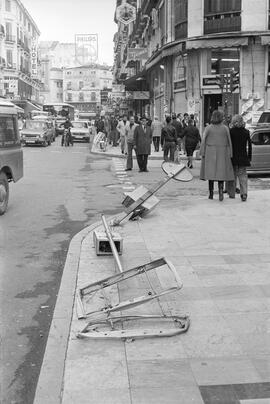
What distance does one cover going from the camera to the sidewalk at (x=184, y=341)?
12.0 ft

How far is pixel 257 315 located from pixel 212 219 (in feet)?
15.4

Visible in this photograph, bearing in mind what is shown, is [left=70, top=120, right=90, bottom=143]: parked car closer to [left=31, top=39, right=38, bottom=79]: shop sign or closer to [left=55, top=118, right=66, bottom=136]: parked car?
[left=55, top=118, right=66, bottom=136]: parked car

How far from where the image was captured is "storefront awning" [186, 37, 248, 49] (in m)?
27.4

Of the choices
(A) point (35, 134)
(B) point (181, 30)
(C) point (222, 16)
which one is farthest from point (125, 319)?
(A) point (35, 134)

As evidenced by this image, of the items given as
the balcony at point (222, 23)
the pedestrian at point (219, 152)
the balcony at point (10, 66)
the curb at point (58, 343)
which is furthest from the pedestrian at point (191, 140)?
the balcony at point (10, 66)

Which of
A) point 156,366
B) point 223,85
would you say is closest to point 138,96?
point 223,85

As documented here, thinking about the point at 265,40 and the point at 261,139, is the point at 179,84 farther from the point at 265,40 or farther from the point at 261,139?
the point at 261,139

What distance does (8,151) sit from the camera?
10797 millimetres

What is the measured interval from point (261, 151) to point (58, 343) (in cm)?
1289

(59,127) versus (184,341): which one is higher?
(59,127)

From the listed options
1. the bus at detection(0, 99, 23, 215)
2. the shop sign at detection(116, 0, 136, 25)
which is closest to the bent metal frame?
the bus at detection(0, 99, 23, 215)

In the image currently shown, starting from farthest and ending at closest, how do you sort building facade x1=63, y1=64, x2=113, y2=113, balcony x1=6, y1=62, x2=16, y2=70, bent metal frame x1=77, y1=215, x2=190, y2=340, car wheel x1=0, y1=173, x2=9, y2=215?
building facade x1=63, y1=64, x2=113, y2=113 → balcony x1=6, y1=62, x2=16, y2=70 → car wheel x1=0, y1=173, x2=9, y2=215 → bent metal frame x1=77, y1=215, x2=190, y2=340

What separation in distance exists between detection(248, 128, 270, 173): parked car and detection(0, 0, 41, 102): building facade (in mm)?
56475

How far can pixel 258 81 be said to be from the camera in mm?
27766
